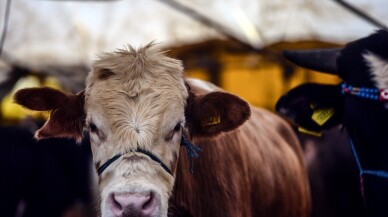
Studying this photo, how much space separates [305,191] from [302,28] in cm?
313

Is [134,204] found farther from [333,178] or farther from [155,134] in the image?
[333,178]

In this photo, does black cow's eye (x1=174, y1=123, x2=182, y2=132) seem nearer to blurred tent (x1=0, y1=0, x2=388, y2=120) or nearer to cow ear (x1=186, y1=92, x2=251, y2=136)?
cow ear (x1=186, y1=92, x2=251, y2=136)

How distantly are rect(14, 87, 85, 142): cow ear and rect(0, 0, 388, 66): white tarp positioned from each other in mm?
4302

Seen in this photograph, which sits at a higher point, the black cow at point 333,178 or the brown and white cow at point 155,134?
the brown and white cow at point 155,134

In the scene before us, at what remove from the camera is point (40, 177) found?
5.49 metres

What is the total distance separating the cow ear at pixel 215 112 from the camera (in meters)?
4.20

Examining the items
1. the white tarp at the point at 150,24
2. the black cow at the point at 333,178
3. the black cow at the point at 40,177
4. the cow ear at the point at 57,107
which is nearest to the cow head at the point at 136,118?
the cow ear at the point at 57,107

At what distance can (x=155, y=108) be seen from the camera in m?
3.95

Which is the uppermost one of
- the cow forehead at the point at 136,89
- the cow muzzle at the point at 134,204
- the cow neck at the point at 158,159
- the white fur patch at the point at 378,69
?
the white fur patch at the point at 378,69

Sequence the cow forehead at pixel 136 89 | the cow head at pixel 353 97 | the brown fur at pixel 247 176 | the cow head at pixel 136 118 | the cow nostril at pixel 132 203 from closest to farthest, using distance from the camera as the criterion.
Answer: the cow nostril at pixel 132 203
the cow head at pixel 136 118
the cow forehead at pixel 136 89
the cow head at pixel 353 97
the brown fur at pixel 247 176

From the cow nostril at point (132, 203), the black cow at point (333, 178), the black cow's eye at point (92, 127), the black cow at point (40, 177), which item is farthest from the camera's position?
the black cow at point (333, 178)

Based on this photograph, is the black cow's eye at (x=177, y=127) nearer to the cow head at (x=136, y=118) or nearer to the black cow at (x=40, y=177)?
the cow head at (x=136, y=118)

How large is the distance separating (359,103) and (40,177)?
7.25 ft

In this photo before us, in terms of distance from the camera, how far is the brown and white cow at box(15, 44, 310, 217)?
3779 mm
